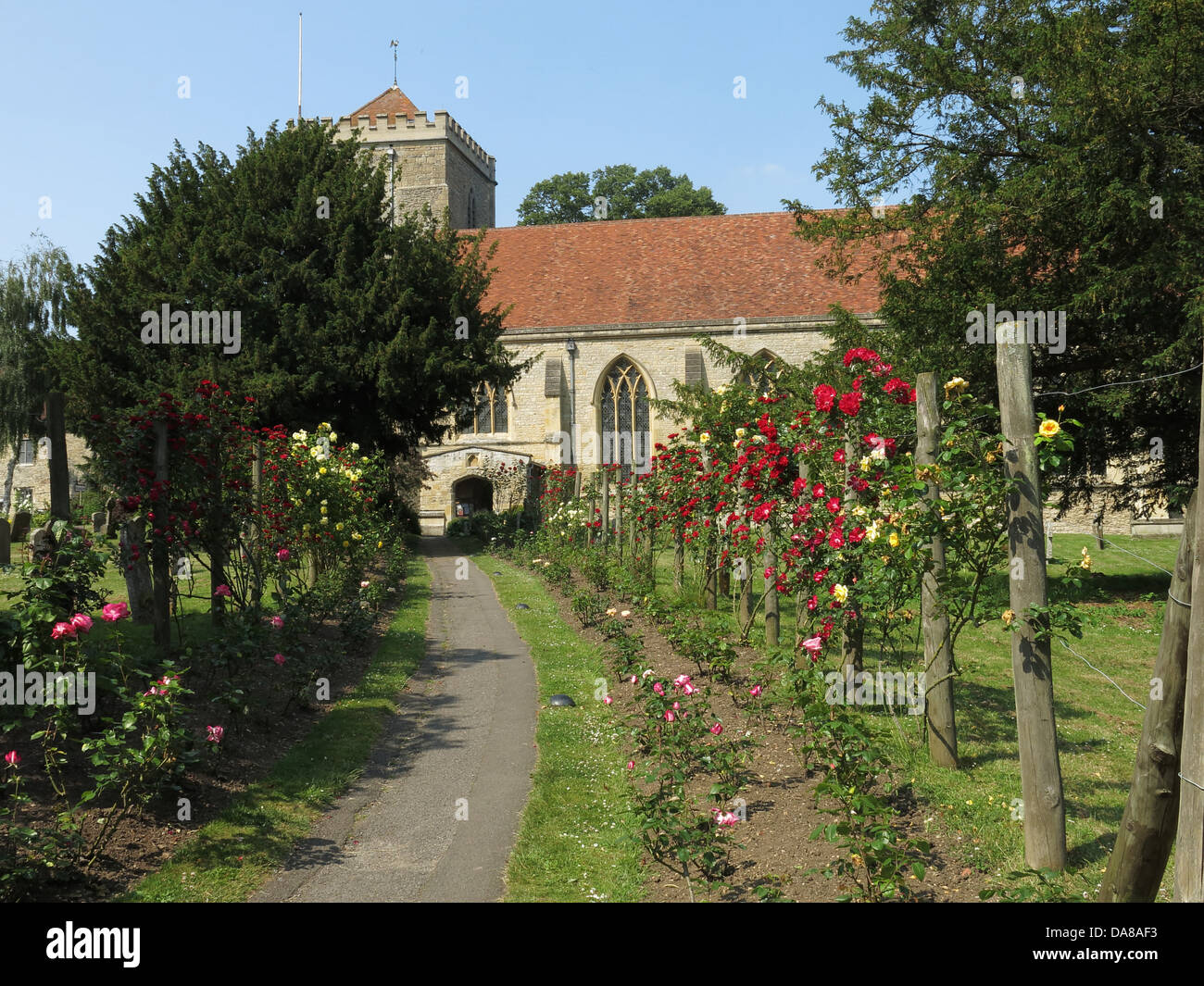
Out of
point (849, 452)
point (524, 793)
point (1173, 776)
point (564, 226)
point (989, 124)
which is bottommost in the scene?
point (524, 793)

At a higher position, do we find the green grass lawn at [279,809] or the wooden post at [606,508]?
the wooden post at [606,508]

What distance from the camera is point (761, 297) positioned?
32938 millimetres

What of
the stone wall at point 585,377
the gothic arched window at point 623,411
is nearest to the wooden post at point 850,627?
the stone wall at point 585,377

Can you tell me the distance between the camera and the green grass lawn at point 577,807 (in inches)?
196

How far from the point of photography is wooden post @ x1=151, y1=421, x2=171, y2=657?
7953mm

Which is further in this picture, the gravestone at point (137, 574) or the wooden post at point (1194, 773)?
the gravestone at point (137, 574)

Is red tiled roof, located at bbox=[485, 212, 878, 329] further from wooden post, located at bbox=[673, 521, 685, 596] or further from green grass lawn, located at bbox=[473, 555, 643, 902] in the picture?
green grass lawn, located at bbox=[473, 555, 643, 902]

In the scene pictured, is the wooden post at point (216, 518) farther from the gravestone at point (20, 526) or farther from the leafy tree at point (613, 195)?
the leafy tree at point (613, 195)

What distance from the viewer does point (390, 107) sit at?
43.2 metres

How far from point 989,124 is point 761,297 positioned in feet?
51.8

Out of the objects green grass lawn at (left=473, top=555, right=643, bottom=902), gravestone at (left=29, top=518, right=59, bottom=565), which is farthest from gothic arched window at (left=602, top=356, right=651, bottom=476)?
gravestone at (left=29, top=518, right=59, bottom=565)

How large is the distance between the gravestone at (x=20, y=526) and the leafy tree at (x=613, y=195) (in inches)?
1497

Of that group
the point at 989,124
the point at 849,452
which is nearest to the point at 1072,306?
the point at 989,124
